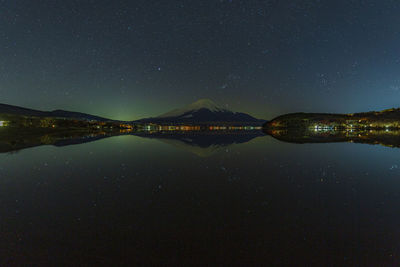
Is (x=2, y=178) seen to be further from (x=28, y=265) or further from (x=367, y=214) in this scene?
(x=367, y=214)

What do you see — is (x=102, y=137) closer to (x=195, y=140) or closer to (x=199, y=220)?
(x=195, y=140)

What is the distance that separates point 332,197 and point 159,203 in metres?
6.25

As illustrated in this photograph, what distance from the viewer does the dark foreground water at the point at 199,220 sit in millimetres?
4840

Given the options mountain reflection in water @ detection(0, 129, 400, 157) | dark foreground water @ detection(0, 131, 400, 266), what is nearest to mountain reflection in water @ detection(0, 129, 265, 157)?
mountain reflection in water @ detection(0, 129, 400, 157)

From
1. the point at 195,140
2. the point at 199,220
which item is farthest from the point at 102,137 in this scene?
the point at 199,220

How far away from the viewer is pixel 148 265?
4570 mm

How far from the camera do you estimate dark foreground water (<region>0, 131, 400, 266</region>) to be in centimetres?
484

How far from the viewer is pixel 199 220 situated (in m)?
6.51

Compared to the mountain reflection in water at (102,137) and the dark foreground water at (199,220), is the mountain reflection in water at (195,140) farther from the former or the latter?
the dark foreground water at (199,220)

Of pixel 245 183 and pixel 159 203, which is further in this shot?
pixel 245 183

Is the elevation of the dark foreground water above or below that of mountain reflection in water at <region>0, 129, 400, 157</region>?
below


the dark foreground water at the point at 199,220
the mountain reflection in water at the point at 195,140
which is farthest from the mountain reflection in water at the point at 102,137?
the dark foreground water at the point at 199,220

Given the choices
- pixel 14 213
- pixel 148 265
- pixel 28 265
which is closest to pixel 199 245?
pixel 148 265

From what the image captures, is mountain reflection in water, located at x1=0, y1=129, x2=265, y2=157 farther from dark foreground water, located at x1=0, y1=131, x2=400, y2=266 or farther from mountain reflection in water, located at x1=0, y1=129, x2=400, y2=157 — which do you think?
dark foreground water, located at x1=0, y1=131, x2=400, y2=266
